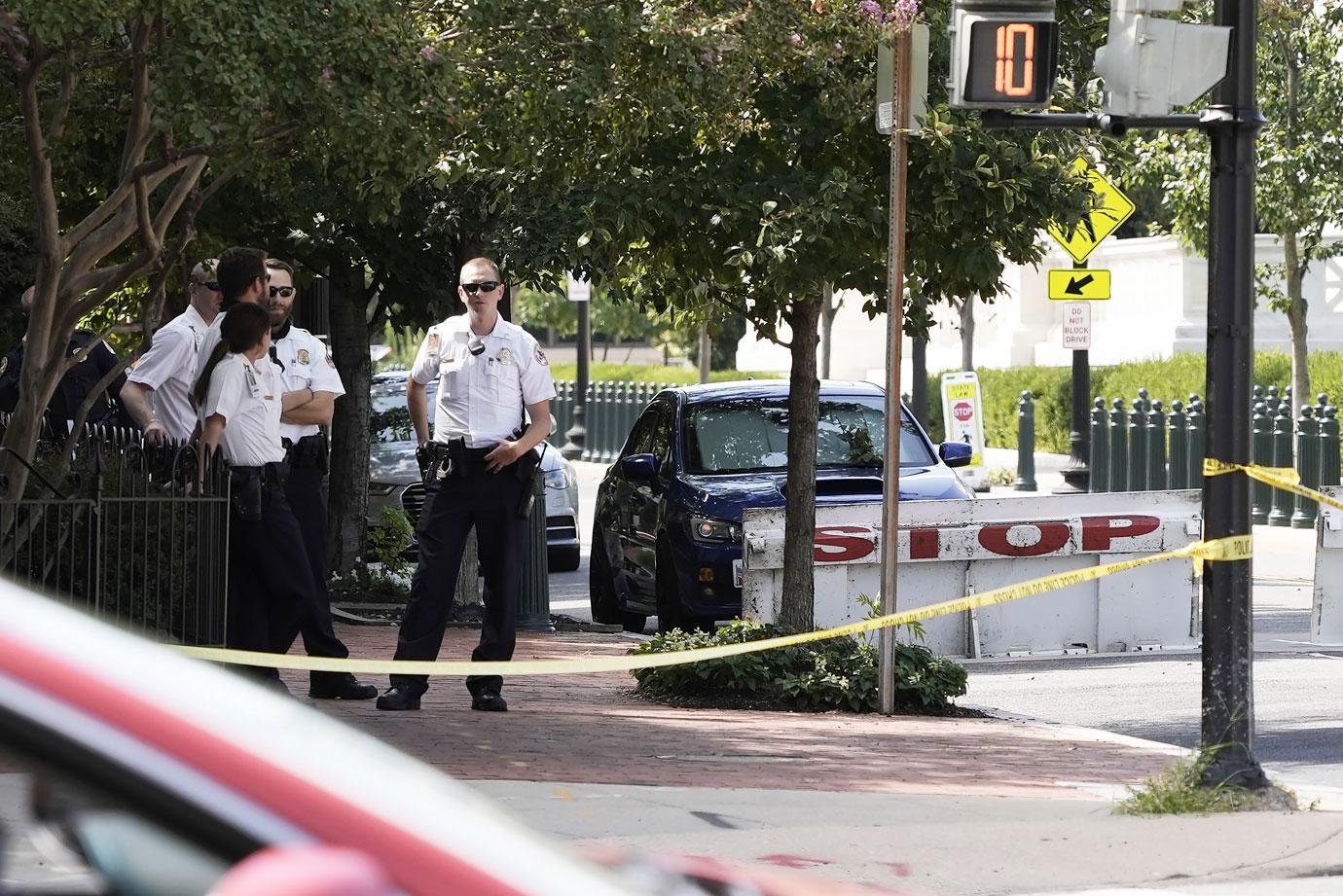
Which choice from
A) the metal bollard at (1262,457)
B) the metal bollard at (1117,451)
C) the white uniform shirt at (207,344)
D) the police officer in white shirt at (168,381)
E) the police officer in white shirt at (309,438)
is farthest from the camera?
the metal bollard at (1117,451)

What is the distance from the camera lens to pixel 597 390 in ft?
146

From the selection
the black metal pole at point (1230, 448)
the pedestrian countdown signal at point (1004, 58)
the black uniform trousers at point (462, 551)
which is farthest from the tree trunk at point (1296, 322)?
the black metal pole at point (1230, 448)

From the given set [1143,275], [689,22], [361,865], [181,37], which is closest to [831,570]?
[689,22]

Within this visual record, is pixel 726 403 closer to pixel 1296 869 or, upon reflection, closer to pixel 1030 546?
pixel 1030 546

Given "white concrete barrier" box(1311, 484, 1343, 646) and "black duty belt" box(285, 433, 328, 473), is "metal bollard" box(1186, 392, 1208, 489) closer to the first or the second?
"white concrete barrier" box(1311, 484, 1343, 646)

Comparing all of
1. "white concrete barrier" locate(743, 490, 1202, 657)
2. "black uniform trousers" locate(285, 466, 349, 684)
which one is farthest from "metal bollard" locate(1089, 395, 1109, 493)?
"black uniform trousers" locate(285, 466, 349, 684)

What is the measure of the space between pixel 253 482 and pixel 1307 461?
16.3 meters

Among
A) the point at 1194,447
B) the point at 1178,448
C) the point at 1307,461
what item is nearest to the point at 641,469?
the point at 1307,461

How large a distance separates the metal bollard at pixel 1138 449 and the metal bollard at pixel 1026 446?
3734 millimetres

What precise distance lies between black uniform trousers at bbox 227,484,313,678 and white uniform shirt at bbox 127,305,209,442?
0.59 meters

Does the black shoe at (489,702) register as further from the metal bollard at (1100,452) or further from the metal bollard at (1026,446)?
the metal bollard at (1026,446)

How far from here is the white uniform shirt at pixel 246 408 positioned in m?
8.42

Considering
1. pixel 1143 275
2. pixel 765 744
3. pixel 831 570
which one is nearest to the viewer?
pixel 765 744

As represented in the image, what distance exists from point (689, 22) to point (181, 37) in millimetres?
2547
